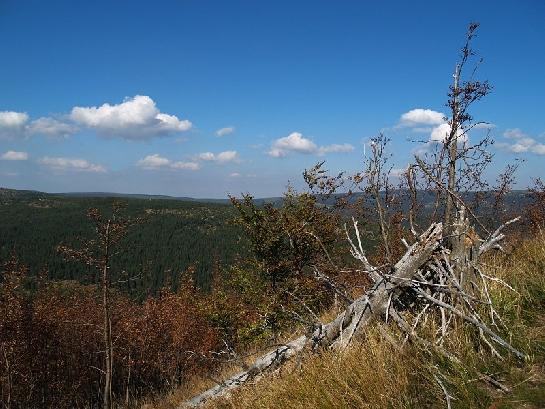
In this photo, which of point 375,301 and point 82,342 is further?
point 82,342

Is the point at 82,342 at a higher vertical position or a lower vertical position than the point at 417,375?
lower

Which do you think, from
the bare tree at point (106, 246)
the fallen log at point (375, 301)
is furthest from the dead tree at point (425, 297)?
the bare tree at point (106, 246)

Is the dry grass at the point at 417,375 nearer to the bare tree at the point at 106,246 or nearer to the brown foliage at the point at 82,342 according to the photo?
the bare tree at the point at 106,246

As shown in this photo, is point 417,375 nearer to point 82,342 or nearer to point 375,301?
point 375,301

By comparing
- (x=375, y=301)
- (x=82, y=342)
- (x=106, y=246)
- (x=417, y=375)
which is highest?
(x=375, y=301)

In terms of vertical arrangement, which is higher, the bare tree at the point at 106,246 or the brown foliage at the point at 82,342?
the bare tree at the point at 106,246

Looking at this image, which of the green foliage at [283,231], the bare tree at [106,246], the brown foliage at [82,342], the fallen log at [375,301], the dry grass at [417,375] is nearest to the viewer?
the dry grass at [417,375]

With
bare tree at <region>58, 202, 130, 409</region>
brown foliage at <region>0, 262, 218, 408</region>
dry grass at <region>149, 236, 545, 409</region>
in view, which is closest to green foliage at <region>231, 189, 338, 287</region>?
bare tree at <region>58, 202, 130, 409</region>

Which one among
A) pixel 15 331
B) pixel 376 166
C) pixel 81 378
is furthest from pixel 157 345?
pixel 376 166

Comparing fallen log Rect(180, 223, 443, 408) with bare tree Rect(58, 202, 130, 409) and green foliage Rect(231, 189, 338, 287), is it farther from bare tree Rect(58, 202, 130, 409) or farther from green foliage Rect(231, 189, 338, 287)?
green foliage Rect(231, 189, 338, 287)

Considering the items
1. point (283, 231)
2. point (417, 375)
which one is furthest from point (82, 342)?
point (417, 375)

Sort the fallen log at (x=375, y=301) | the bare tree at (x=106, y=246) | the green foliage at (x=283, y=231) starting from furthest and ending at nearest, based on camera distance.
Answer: the green foliage at (x=283, y=231)
the bare tree at (x=106, y=246)
the fallen log at (x=375, y=301)

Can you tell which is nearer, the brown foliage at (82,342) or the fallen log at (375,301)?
the fallen log at (375,301)

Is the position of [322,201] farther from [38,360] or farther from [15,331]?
[38,360]
